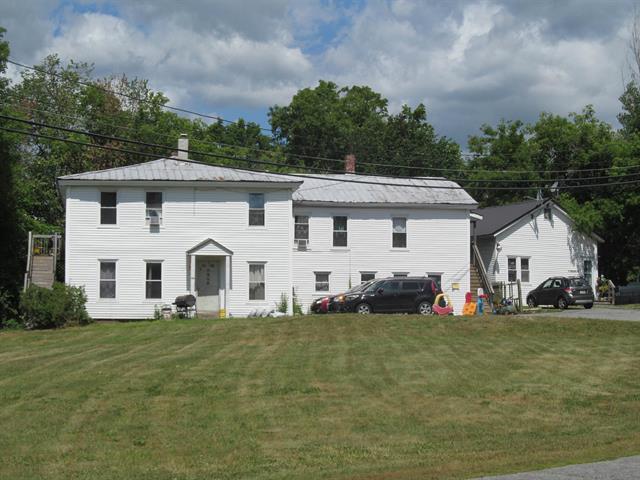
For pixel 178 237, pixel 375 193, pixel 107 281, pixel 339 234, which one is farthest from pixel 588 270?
pixel 107 281

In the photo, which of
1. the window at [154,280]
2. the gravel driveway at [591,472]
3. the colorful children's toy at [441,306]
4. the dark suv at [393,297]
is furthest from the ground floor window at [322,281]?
the gravel driveway at [591,472]

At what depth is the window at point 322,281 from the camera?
40031mm

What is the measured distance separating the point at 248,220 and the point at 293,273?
4.41 metres

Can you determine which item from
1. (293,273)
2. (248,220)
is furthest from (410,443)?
(293,273)

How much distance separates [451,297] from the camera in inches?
1630

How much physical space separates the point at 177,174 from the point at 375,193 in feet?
35.0

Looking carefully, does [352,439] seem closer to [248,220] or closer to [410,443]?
[410,443]

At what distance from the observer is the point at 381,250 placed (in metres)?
40.7

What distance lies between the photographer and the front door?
36125mm

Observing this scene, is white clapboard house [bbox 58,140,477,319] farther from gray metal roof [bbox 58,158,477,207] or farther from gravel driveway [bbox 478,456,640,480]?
gravel driveway [bbox 478,456,640,480]

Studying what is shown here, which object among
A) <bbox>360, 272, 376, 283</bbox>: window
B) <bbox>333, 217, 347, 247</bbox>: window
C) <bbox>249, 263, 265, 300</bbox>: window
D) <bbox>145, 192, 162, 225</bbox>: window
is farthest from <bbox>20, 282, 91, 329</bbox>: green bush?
<bbox>360, 272, 376, 283</bbox>: window

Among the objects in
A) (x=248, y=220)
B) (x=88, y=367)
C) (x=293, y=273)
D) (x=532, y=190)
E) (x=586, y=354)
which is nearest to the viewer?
(x=88, y=367)

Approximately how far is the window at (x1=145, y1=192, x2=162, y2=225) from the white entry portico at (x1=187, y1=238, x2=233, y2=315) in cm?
204

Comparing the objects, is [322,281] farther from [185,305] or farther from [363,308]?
[185,305]
